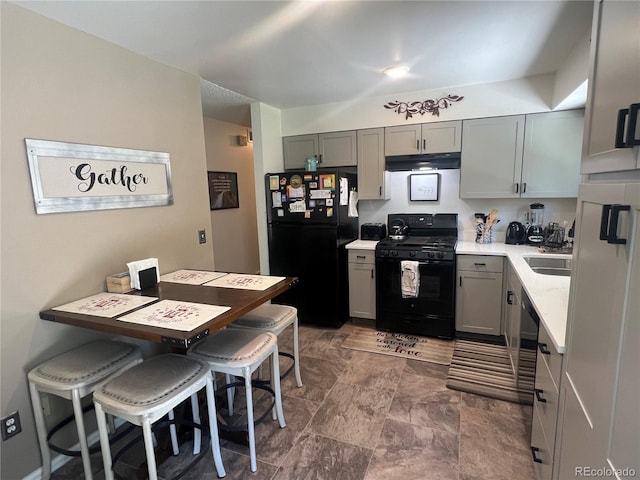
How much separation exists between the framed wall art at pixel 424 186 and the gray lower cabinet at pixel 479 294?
0.90 m

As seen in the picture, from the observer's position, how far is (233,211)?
505 centimetres

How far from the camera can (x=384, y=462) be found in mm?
1866

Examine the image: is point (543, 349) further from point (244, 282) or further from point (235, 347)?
point (244, 282)

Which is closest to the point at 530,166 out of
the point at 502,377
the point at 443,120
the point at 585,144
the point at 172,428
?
the point at 443,120

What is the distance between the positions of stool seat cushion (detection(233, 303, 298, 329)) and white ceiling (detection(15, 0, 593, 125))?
1791 mm

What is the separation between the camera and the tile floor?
1813mm

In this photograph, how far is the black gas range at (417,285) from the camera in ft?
10.4

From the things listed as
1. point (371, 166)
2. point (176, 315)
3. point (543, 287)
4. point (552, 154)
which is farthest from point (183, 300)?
point (552, 154)

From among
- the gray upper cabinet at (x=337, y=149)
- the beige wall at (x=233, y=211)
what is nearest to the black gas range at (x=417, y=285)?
the gray upper cabinet at (x=337, y=149)

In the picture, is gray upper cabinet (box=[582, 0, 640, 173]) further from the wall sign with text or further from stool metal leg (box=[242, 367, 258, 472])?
the wall sign with text

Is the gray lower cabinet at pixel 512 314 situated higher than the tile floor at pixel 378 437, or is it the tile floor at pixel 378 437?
the gray lower cabinet at pixel 512 314

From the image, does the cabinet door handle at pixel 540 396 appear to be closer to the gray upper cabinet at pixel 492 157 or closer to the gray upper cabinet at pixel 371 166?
the gray upper cabinet at pixel 492 157

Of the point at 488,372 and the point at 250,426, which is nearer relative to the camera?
the point at 250,426

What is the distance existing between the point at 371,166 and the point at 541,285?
2.11 metres
